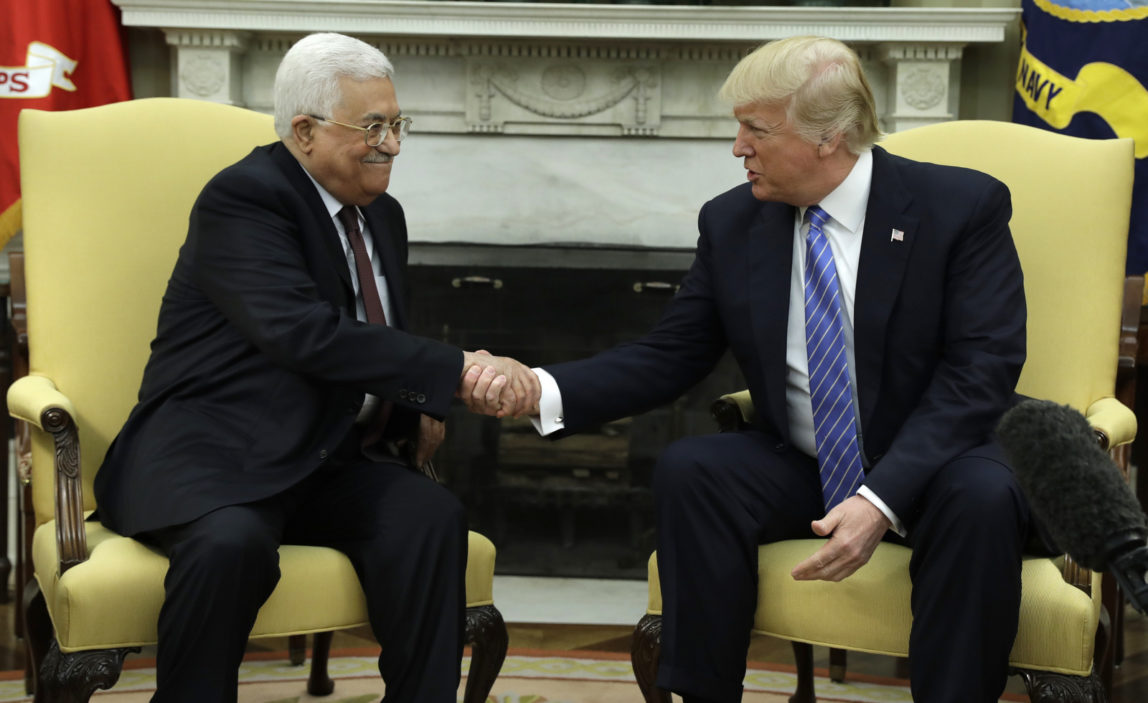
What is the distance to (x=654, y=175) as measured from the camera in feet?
12.3

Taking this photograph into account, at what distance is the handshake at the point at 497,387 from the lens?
76.5 inches

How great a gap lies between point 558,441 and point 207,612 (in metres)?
2.03

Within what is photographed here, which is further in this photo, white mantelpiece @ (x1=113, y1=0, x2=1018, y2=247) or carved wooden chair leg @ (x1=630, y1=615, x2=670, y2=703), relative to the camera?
white mantelpiece @ (x1=113, y1=0, x2=1018, y2=247)

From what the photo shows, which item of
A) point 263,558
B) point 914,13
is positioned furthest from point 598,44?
point 263,558

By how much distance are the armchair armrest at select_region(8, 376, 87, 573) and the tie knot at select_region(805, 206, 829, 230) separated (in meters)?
1.17

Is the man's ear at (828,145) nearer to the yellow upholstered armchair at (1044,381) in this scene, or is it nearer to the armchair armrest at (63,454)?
the yellow upholstered armchair at (1044,381)

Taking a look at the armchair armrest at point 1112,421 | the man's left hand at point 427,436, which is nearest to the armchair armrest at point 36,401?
the man's left hand at point 427,436

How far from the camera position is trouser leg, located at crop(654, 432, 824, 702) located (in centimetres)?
172

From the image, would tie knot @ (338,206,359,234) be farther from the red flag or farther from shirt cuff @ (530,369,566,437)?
the red flag

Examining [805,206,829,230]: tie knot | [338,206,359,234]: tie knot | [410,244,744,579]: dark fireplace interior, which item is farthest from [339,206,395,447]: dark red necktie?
[410,244,744,579]: dark fireplace interior

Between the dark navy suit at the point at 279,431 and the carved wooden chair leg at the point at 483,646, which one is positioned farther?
the carved wooden chair leg at the point at 483,646

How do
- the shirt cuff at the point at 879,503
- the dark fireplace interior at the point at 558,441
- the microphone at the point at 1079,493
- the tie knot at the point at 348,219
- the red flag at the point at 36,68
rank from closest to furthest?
the microphone at the point at 1079,493 < the shirt cuff at the point at 879,503 < the tie knot at the point at 348,219 < the red flag at the point at 36,68 < the dark fireplace interior at the point at 558,441

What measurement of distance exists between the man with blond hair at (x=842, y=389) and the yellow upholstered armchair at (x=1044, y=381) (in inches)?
1.9

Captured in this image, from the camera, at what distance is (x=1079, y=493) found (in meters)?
0.47
